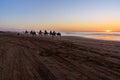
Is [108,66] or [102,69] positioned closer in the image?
[102,69]

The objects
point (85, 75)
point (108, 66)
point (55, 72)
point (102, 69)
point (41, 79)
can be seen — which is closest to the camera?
point (41, 79)

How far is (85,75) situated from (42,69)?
215 centimetres

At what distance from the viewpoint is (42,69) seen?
8820 millimetres

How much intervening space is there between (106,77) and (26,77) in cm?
316

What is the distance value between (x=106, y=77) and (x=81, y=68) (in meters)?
1.84

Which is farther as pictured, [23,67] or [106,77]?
[23,67]

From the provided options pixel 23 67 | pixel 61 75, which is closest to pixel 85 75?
pixel 61 75

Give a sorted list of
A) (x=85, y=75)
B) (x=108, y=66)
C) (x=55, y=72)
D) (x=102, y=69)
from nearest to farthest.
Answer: (x=85, y=75) → (x=55, y=72) → (x=102, y=69) → (x=108, y=66)

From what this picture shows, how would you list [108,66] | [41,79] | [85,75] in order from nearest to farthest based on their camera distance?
[41,79] → [85,75] → [108,66]

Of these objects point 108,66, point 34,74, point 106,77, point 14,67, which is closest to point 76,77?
point 106,77

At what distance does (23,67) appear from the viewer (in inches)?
364

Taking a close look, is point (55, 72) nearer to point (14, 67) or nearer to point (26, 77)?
point (26, 77)

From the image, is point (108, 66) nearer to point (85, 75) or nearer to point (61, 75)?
point (85, 75)

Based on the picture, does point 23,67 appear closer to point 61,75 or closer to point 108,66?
point 61,75
